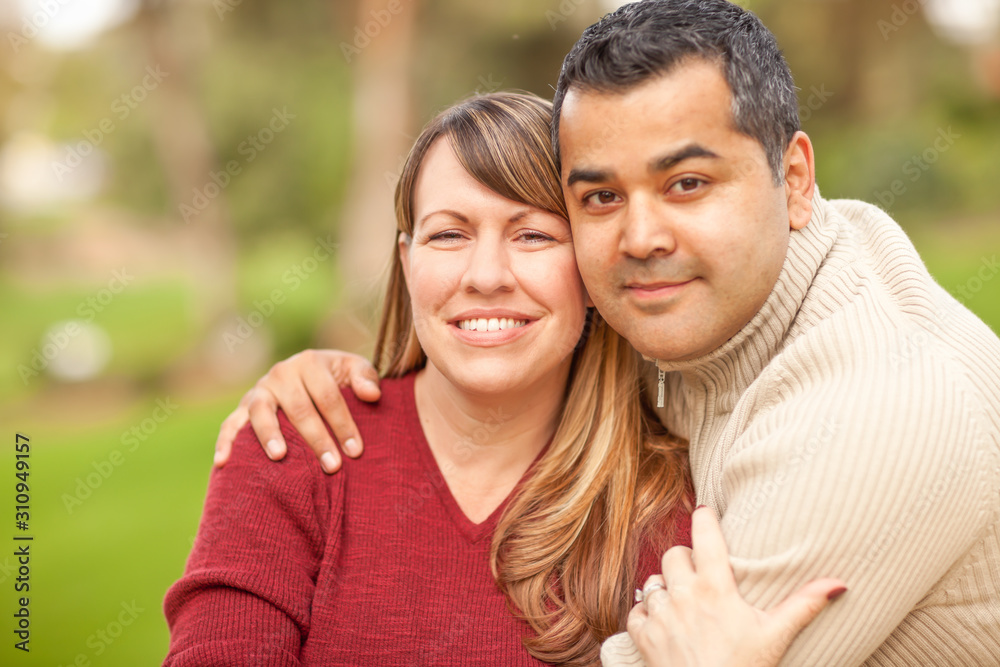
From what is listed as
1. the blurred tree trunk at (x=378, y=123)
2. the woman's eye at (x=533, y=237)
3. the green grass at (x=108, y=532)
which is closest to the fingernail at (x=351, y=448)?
the woman's eye at (x=533, y=237)

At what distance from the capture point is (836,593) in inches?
68.4

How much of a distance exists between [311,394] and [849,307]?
1.39 meters

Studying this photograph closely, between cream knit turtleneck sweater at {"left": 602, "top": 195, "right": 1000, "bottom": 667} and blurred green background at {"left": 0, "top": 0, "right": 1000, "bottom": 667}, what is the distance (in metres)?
5.23

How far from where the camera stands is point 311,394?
2.46 metres

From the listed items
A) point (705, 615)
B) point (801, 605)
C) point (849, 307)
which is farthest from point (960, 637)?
point (849, 307)

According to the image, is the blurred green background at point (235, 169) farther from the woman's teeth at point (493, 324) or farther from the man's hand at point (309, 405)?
the woman's teeth at point (493, 324)

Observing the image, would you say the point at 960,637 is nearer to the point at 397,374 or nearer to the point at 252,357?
the point at 397,374

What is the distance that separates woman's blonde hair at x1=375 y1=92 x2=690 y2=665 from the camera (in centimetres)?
216

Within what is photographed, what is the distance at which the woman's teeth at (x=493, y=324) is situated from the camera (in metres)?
2.26

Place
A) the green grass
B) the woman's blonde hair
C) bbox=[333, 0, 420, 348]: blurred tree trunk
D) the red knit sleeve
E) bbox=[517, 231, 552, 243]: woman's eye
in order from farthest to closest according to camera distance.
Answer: bbox=[333, 0, 420, 348]: blurred tree trunk
the green grass
bbox=[517, 231, 552, 243]: woman's eye
the woman's blonde hair
the red knit sleeve

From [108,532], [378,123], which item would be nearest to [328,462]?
[108,532]

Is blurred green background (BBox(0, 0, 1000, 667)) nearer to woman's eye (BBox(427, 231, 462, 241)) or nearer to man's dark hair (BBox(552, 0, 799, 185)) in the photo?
woman's eye (BBox(427, 231, 462, 241))

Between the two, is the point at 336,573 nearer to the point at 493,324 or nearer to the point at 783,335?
the point at 493,324

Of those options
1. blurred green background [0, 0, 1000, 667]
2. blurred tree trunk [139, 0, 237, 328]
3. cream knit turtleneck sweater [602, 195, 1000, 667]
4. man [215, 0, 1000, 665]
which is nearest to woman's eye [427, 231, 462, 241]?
man [215, 0, 1000, 665]
